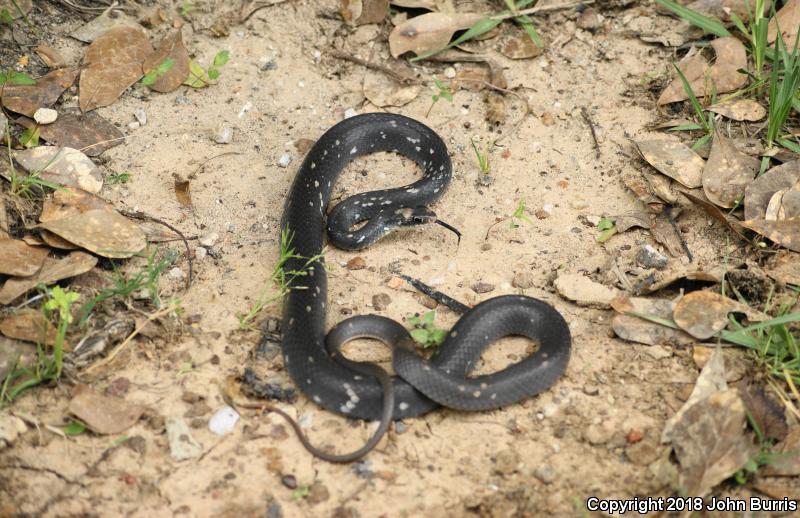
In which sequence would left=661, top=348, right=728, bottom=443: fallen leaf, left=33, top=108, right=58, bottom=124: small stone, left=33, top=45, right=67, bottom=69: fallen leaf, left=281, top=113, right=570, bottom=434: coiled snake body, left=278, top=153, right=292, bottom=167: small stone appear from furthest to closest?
left=33, top=45, right=67, bottom=69: fallen leaf < left=278, top=153, right=292, bottom=167: small stone < left=33, top=108, right=58, bottom=124: small stone < left=281, top=113, right=570, bottom=434: coiled snake body < left=661, top=348, right=728, bottom=443: fallen leaf

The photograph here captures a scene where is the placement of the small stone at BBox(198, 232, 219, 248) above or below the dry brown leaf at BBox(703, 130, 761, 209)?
below

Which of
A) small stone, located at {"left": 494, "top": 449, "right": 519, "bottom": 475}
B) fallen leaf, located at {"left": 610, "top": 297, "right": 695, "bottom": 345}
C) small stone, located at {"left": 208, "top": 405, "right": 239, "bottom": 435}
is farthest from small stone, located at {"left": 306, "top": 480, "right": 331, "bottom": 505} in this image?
fallen leaf, located at {"left": 610, "top": 297, "right": 695, "bottom": 345}

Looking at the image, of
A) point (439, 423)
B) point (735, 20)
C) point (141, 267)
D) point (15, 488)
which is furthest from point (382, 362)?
point (735, 20)

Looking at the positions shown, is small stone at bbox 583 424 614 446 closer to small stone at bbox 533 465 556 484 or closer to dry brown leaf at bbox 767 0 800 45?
small stone at bbox 533 465 556 484

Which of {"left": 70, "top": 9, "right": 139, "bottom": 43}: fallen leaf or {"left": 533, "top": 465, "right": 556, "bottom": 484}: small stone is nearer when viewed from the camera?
{"left": 533, "top": 465, "right": 556, "bottom": 484}: small stone

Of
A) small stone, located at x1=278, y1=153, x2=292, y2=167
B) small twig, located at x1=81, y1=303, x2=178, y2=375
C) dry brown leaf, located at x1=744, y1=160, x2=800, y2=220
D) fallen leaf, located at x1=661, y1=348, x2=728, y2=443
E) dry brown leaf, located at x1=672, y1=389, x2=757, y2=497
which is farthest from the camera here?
small stone, located at x1=278, y1=153, x2=292, y2=167

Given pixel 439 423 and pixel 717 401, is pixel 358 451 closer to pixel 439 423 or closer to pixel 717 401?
pixel 439 423

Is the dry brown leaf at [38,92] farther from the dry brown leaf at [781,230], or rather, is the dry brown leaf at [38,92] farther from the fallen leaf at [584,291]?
the dry brown leaf at [781,230]
